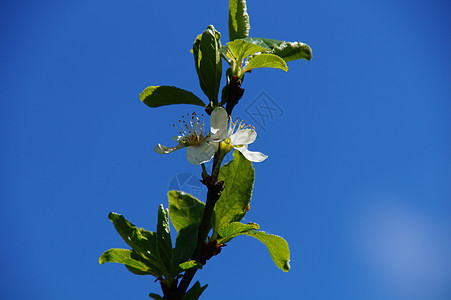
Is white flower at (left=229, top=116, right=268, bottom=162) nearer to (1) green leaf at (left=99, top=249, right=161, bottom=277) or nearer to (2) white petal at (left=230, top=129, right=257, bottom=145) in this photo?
(2) white petal at (left=230, top=129, right=257, bottom=145)

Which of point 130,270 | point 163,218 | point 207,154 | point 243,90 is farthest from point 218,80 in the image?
point 130,270

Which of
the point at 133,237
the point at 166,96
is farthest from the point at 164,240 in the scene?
the point at 166,96

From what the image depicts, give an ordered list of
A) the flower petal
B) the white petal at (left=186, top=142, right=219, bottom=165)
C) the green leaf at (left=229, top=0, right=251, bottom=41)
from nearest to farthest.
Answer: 1. the white petal at (left=186, top=142, right=219, bottom=165)
2. the flower petal
3. the green leaf at (left=229, top=0, right=251, bottom=41)

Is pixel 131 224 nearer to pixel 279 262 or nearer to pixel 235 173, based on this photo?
pixel 235 173

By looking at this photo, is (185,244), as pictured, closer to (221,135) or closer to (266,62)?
(221,135)

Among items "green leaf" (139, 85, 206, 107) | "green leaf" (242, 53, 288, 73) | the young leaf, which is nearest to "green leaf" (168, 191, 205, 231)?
the young leaf

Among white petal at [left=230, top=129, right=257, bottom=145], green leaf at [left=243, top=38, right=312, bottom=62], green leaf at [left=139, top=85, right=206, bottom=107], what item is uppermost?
green leaf at [left=243, top=38, right=312, bottom=62]

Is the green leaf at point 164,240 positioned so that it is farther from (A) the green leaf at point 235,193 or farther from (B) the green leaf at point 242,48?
(B) the green leaf at point 242,48
